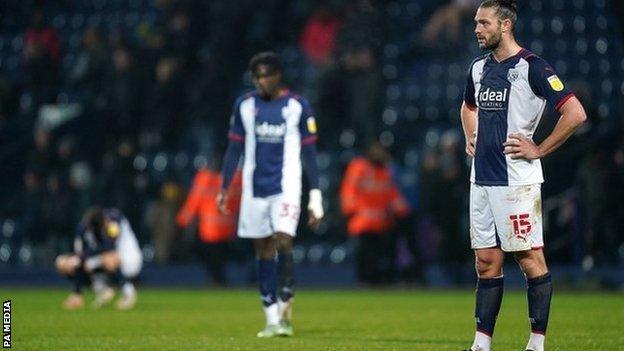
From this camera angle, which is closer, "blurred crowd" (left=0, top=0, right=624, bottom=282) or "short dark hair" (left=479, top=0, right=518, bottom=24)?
"short dark hair" (left=479, top=0, right=518, bottom=24)

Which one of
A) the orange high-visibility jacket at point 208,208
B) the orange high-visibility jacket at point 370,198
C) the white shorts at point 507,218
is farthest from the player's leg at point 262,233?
the orange high-visibility jacket at point 208,208

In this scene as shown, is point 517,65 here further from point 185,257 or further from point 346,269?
point 185,257

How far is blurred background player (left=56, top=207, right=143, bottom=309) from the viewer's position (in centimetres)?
1817

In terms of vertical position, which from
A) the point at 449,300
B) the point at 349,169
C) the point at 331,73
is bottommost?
the point at 449,300

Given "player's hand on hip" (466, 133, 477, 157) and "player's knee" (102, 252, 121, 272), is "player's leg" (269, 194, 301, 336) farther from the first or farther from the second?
"player's knee" (102, 252, 121, 272)

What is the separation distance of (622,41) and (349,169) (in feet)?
20.8

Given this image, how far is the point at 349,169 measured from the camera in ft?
75.0

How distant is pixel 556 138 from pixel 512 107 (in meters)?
0.35

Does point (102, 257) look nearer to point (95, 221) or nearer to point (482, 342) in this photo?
point (95, 221)

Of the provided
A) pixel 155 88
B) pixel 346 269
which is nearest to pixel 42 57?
pixel 155 88

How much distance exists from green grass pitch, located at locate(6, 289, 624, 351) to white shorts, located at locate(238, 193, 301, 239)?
0.95m

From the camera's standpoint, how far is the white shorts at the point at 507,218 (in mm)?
9492

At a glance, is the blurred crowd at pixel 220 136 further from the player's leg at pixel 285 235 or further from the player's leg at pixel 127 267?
the player's leg at pixel 285 235

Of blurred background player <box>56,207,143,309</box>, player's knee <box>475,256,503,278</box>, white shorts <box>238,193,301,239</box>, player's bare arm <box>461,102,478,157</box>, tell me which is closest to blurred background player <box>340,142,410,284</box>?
blurred background player <box>56,207,143,309</box>
